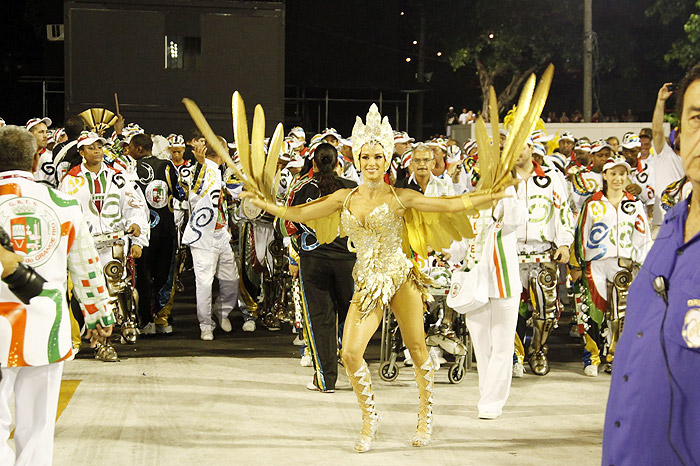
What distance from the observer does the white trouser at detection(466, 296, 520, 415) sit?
27.0 feet

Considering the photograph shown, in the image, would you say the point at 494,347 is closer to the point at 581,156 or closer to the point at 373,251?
the point at 373,251

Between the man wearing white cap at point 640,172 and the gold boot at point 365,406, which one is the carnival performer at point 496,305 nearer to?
the gold boot at point 365,406

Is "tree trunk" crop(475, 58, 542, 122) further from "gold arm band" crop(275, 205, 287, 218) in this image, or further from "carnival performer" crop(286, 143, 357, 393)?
"gold arm band" crop(275, 205, 287, 218)

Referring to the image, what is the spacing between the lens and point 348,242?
7.66 metres

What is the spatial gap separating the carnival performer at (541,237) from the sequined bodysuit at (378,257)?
2413 millimetres

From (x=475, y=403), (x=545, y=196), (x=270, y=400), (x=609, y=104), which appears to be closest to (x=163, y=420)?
(x=270, y=400)

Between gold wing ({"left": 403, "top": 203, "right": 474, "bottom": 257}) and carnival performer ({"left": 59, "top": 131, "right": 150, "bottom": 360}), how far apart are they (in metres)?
3.95

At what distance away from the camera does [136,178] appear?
36.9 feet

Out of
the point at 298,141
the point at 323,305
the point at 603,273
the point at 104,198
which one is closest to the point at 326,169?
the point at 323,305

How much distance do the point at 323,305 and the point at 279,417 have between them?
4.38 ft

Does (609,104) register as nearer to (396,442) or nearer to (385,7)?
(385,7)

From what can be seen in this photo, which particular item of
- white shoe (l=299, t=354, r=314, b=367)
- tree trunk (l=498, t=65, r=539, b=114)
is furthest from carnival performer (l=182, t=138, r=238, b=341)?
tree trunk (l=498, t=65, r=539, b=114)

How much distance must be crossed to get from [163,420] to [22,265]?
3.60 m

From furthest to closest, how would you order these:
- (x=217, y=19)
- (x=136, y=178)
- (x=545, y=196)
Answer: (x=217, y=19), (x=136, y=178), (x=545, y=196)
